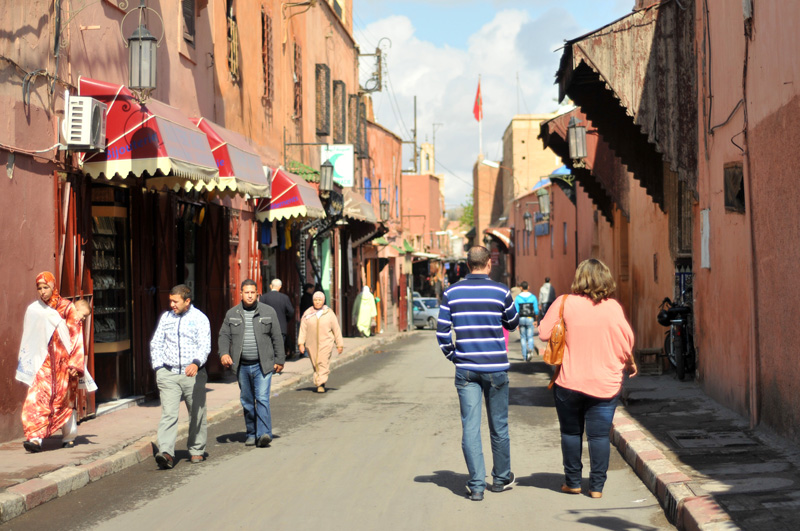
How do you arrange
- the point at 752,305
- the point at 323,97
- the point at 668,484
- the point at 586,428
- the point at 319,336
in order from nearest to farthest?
1. the point at 668,484
2. the point at 586,428
3. the point at 752,305
4. the point at 319,336
5. the point at 323,97

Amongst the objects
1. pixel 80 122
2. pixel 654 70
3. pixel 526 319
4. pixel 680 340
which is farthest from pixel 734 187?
pixel 526 319

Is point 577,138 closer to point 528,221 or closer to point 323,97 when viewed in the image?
point 323,97

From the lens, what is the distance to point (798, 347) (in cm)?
866

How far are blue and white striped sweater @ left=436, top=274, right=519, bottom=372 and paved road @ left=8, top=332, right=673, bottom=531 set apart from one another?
1.08 metres

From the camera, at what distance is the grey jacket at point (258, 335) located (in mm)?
10812

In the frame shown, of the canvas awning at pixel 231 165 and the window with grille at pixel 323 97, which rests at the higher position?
the window with grille at pixel 323 97

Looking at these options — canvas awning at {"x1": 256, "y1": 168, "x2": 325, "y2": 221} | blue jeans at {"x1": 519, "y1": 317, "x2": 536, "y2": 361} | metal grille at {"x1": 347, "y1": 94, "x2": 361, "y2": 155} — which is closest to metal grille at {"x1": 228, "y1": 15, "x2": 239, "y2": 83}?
canvas awning at {"x1": 256, "y1": 168, "x2": 325, "y2": 221}

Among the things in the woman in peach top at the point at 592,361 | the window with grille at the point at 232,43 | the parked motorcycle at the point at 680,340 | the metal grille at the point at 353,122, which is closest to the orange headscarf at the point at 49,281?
the woman in peach top at the point at 592,361

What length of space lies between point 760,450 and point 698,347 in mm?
5704

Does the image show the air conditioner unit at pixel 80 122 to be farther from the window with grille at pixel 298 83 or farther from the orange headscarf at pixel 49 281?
the window with grille at pixel 298 83

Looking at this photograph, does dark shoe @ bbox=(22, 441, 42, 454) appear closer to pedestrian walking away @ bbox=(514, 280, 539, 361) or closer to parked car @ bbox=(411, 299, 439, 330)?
pedestrian walking away @ bbox=(514, 280, 539, 361)

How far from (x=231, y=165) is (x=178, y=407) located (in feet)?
21.6

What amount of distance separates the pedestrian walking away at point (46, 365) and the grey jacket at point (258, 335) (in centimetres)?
160

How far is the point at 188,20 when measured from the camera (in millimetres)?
16422
